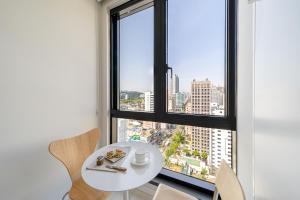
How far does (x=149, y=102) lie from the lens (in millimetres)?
1788

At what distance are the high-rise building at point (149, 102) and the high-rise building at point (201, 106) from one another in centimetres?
49

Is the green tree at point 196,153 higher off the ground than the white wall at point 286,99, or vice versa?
→ the white wall at point 286,99

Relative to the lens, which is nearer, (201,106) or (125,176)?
(125,176)

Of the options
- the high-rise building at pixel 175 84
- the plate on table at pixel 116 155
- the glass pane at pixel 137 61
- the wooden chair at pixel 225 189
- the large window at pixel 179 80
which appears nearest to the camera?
the wooden chair at pixel 225 189

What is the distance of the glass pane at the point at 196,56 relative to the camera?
1303mm

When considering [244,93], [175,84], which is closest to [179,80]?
[175,84]

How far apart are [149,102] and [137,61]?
57cm

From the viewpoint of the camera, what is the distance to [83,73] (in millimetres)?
1899

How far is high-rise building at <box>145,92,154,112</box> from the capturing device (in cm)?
175

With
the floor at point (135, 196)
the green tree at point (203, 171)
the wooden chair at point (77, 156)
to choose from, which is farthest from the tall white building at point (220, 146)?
the wooden chair at point (77, 156)

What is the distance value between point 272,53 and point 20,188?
210 centimetres

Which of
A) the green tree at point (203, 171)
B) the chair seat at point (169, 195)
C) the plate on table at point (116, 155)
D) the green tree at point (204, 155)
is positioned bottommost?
the chair seat at point (169, 195)

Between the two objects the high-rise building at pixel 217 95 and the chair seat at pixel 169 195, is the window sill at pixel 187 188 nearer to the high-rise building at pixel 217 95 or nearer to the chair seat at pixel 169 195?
the chair seat at pixel 169 195

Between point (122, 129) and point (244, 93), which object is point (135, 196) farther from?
point (244, 93)
